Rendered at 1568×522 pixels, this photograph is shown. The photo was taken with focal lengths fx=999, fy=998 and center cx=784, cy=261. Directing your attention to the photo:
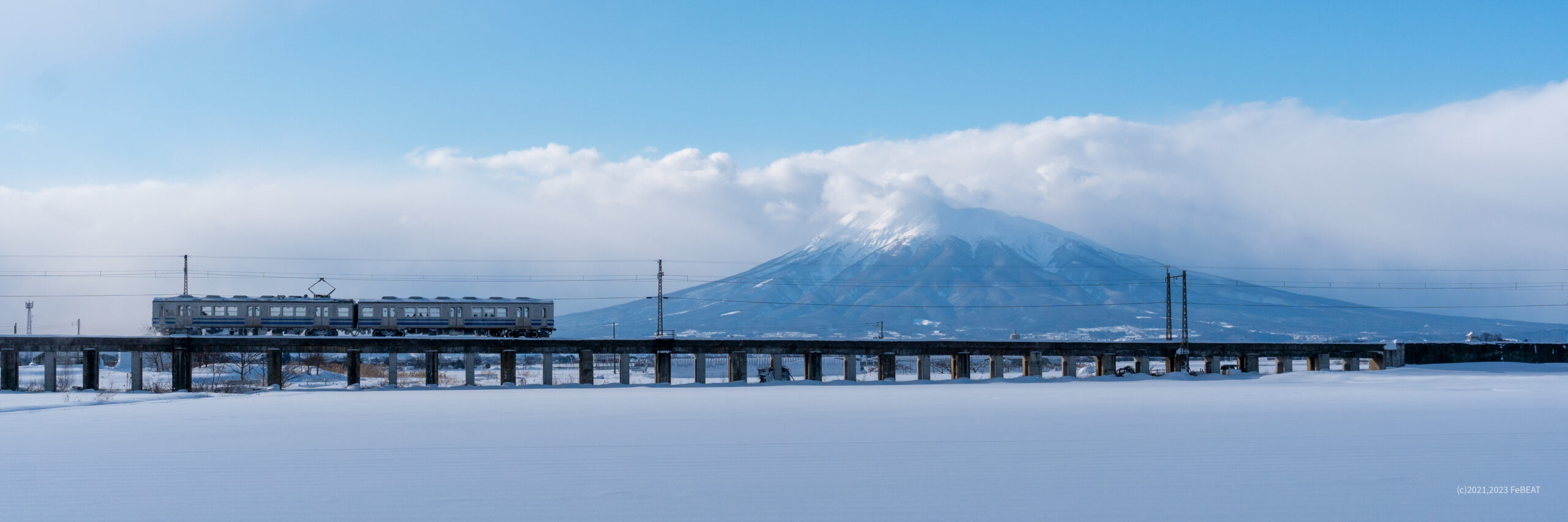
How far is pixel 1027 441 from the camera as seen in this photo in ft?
45.8

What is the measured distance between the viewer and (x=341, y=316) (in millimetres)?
61781

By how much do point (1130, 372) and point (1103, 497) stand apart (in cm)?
3754

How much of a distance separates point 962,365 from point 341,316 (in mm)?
39878

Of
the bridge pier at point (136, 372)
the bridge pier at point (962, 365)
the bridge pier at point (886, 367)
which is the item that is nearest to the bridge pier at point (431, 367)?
the bridge pier at point (136, 372)

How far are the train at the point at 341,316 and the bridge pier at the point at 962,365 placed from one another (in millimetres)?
31237

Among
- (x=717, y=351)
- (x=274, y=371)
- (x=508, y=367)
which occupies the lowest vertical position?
(x=508, y=367)

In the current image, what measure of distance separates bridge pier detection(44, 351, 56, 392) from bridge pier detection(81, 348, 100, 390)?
0.88 meters

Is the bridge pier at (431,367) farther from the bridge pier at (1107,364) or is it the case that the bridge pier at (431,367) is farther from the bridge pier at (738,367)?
the bridge pier at (1107,364)

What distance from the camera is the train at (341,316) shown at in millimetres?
60250

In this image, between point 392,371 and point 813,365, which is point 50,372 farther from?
point 813,365

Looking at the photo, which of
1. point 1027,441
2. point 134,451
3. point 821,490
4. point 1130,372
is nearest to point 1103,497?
point 821,490

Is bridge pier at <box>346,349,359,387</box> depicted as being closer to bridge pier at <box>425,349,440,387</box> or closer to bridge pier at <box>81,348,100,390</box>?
bridge pier at <box>425,349,440,387</box>

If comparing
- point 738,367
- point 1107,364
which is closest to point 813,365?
point 738,367

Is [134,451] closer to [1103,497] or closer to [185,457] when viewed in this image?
[185,457]
